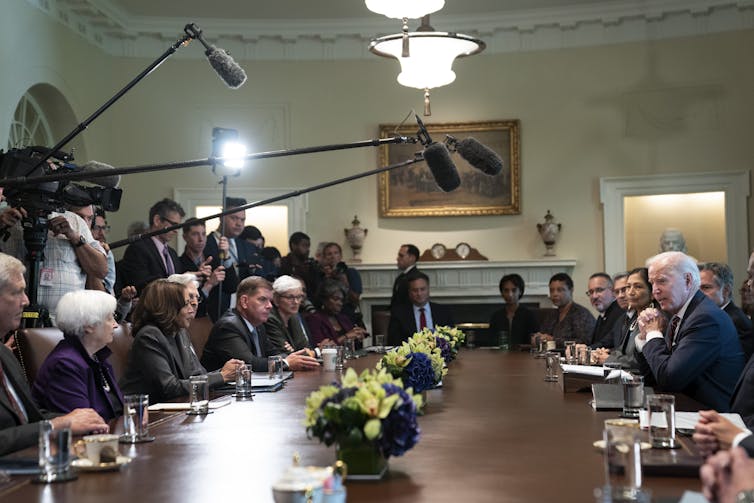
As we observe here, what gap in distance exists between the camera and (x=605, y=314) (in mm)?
7004

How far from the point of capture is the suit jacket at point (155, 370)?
3.98 m

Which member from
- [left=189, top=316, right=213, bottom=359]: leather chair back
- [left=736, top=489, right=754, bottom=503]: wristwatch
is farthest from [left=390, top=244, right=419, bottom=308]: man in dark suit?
[left=736, top=489, right=754, bottom=503]: wristwatch

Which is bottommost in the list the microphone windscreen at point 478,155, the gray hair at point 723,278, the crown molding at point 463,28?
the gray hair at point 723,278

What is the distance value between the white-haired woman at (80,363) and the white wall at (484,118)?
22.1 ft

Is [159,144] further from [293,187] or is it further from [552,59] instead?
[552,59]

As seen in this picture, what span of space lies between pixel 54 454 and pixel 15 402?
3.17 feet

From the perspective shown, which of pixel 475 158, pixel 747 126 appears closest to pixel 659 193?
pixel 747 126

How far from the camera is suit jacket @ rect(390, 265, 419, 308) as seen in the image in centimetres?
862

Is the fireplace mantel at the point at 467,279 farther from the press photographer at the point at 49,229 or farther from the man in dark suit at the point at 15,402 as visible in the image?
the man in dark suit at the point at 15,402

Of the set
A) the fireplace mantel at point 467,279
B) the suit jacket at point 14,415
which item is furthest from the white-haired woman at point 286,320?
the fireplace mantel at point 467,279

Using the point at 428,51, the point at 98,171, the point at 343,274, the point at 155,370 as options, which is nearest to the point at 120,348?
the point at 155,370

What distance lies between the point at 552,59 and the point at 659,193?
1806 millimetres

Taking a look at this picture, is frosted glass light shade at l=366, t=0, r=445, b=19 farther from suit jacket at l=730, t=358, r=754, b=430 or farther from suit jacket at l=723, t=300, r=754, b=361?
suit jacket at l=730, t=358, r=754, b=430

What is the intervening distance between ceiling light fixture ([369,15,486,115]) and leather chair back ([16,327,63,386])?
2.71m
